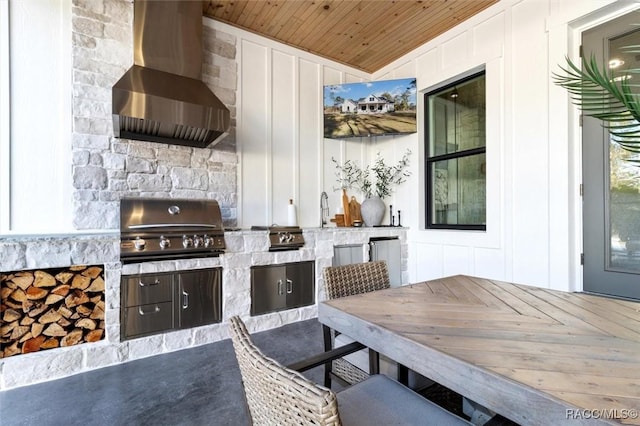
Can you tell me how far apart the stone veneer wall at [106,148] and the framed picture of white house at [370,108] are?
5.84 ft

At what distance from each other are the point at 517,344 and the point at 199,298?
7.54 feet

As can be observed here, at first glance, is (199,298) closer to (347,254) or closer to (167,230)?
(167,230)

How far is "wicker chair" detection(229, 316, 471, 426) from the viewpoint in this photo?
1.75 ft

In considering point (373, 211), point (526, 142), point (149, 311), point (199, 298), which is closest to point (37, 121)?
point (149, 311)

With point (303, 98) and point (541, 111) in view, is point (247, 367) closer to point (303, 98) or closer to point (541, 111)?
point (541, 111)

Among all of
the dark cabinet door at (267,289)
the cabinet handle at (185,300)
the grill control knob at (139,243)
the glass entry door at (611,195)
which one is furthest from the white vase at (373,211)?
the grill control knob at (139,243)

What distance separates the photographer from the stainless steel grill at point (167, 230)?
7.48 ft

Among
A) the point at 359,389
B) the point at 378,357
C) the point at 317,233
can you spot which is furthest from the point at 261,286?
the point at 359,389

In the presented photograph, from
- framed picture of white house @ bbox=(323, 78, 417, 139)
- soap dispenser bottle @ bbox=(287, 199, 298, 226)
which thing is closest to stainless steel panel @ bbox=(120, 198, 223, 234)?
soap dispenser bottle @ bbox=(287, 199, 298, 226)

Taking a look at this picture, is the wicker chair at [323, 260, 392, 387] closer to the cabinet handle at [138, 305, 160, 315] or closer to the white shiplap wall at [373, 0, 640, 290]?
the cabinet handle at [138, 305, 160, 315]

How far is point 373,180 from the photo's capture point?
432 cm

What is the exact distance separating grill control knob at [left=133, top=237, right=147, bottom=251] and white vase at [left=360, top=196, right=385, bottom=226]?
2571 mm

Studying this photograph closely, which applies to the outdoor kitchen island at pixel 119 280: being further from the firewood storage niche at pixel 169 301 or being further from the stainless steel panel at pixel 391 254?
the stainless steel panel at pixel 391 254

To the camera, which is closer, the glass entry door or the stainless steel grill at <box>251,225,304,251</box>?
the glass entry door
